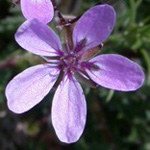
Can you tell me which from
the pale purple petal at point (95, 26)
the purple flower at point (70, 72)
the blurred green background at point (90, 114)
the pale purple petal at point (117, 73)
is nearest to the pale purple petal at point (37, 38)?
the purple flower at point (70, 72)

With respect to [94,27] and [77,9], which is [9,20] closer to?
[77,9]

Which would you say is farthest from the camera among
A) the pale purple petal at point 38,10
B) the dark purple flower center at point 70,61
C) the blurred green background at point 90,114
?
the blurred green background at point 90,114

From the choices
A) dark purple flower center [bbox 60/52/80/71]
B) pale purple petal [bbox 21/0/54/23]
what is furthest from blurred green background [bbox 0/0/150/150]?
pale purple petal [bbox 21/0/54/23]

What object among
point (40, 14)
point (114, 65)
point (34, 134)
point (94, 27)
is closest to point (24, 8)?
point (40, 14)

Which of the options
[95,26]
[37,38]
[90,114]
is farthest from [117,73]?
[90,114]

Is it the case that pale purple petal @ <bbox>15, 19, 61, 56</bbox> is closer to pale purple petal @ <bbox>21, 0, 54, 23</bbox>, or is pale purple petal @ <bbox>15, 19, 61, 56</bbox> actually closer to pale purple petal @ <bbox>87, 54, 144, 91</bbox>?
pale purple petal @ <bbox>21, 0, 54, 23</bbox>

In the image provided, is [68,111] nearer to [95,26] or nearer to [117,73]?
[117,73]

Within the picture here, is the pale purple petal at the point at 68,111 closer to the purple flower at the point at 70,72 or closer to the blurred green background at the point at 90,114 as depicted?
the purple flower at the point at 70,72
